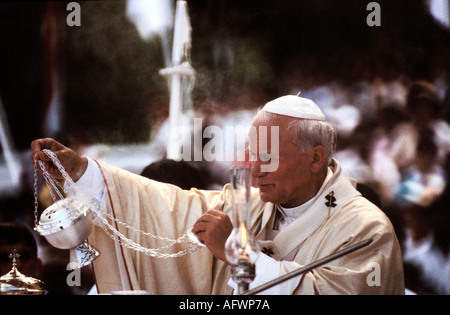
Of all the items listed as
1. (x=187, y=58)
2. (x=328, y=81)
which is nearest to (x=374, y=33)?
(x=328, y=81)

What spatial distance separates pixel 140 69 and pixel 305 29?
5.27 ft

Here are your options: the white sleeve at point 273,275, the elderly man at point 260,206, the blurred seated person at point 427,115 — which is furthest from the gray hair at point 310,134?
the blurred seated person at point 427,115

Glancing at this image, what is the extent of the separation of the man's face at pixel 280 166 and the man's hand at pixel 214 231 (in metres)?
0.51

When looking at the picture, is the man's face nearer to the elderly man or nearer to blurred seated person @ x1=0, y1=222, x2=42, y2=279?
the elderly man

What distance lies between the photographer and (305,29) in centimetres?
657

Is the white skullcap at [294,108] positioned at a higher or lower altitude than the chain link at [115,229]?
higher

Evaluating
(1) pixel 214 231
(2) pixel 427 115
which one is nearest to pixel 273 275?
(1) pixel 214 231

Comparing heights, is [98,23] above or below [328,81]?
above

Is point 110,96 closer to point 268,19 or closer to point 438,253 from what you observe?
point 268,19

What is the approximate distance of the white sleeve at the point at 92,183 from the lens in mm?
4105

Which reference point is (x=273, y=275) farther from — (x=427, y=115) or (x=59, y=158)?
(x=427, y=115)

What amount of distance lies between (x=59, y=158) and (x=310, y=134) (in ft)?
4.79

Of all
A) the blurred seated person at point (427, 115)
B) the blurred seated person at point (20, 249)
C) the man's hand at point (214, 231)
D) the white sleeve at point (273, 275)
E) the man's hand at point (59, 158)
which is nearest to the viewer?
the white sleeve at point (273, 275)

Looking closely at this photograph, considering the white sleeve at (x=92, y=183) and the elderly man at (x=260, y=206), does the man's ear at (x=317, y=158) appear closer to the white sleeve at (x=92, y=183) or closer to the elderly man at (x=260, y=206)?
the elderly man at (x=260, y=206)
